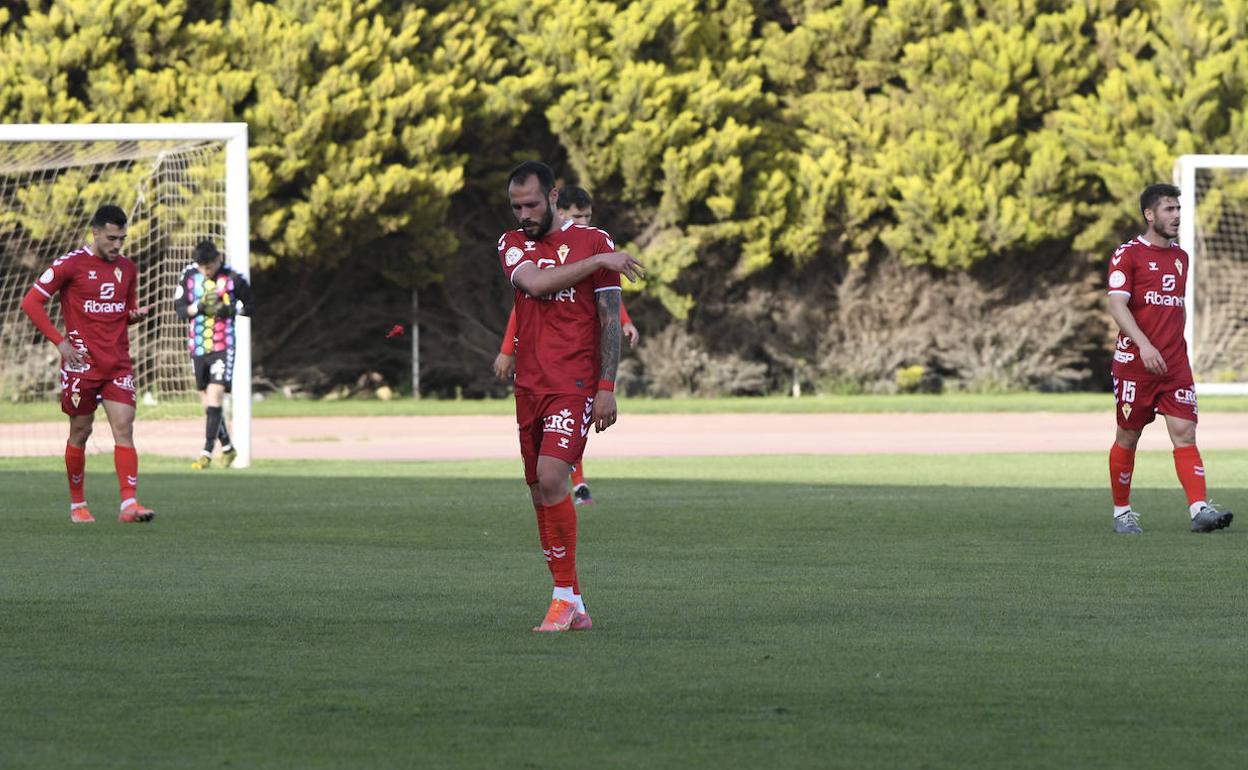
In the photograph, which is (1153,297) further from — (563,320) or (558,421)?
(558,421)

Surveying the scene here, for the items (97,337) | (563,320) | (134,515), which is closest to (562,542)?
(563,320)

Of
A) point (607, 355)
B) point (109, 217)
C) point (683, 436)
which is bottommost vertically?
point (683, 436)

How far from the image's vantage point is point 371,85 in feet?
102

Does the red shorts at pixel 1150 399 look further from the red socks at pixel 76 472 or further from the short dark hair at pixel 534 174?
the red socks at pixel 76 472

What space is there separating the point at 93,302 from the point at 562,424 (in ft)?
21.1

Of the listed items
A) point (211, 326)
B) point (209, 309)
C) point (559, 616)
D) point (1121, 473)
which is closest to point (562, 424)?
point (559, 616)

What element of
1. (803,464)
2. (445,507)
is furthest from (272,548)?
(803,464)


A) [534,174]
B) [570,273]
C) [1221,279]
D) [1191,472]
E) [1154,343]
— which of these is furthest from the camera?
[1221,279]

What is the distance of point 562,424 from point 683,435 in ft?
56.0

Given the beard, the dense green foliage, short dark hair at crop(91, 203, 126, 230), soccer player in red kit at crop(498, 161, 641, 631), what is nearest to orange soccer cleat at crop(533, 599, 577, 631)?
soccer player in red kit at crop(498, 161, 641, 631)

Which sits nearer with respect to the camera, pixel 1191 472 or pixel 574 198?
pixel 1191 472

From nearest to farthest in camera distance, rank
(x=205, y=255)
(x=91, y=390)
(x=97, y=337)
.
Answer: (x=97, y=337), (x=91, y=390), (x=205, y=255)

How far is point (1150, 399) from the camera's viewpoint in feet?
43.2

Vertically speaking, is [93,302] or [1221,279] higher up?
[1221,279]
